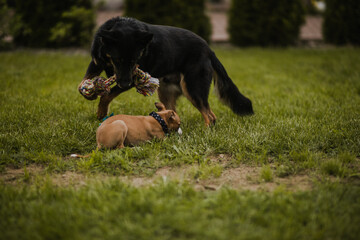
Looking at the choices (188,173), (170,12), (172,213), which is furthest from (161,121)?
(170,12)

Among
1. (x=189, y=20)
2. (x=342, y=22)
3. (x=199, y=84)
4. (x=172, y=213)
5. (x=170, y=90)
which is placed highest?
(x=342, y=22)

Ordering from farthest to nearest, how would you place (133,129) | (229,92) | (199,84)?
(229,92)
(199,84)
(133,129)

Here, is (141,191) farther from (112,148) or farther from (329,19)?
(329,19)

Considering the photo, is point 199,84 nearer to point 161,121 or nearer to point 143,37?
point 161,121

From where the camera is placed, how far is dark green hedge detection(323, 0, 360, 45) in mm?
10867

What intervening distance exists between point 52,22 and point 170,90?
729 centimetres

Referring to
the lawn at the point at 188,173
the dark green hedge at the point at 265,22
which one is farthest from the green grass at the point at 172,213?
the dark green hedge at the point at 265,22

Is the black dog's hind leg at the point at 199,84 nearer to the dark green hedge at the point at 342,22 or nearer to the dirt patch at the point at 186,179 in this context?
the dirt patch at the point at 186,179

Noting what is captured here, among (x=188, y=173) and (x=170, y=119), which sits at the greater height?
(x=170, y=119)

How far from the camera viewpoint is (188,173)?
2.82 metres

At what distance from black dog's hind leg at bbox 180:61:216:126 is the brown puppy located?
1.39 feet

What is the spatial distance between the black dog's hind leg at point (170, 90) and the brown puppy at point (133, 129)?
468mm

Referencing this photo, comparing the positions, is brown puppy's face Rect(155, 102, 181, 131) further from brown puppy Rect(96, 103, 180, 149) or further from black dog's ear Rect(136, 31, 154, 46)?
black dog's ear Rect(136, 31, 154, 46)

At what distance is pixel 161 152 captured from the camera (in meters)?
3.28
